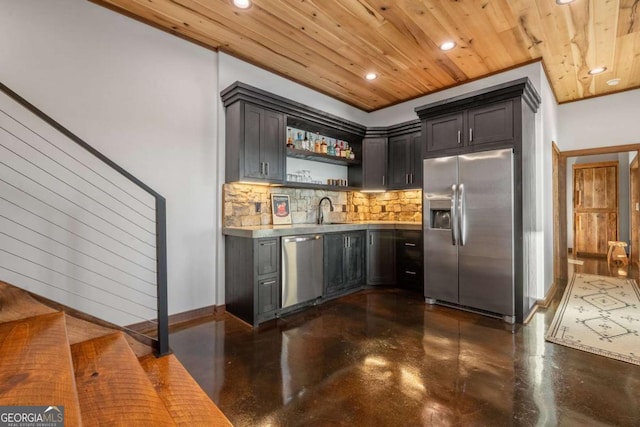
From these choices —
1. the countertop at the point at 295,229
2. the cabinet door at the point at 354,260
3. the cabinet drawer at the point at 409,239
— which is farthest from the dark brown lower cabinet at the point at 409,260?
the cabinet door at the point at 354,260

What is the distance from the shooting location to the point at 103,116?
9.29 feet

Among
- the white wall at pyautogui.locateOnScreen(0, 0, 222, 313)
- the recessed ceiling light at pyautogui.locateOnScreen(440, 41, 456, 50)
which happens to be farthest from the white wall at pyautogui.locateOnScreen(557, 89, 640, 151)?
the white wall at pyautogui.locateOnScreen(0, 0, 222, 313)

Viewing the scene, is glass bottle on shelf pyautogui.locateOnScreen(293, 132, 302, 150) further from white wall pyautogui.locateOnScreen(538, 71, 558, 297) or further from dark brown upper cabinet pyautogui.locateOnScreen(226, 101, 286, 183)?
white wall pyautogui.locateOnScreen(538, 71, 558, 297)

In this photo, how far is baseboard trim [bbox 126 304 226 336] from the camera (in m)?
3.01

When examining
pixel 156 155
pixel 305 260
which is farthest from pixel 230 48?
pixel 305 260

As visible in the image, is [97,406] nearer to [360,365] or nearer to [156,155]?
[360,365]

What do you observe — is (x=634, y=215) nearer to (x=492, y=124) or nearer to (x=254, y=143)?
(x=492, y=124)

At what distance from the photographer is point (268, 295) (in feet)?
11.0

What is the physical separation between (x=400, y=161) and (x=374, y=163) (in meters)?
0.43

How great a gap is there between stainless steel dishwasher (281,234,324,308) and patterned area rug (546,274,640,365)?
2.48 meters

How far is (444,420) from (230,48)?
412 cm

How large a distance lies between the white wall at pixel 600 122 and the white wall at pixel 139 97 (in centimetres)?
578

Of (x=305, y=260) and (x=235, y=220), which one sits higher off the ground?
(x=235, y=220)

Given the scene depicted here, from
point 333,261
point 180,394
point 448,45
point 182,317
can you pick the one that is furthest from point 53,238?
point 448,45
